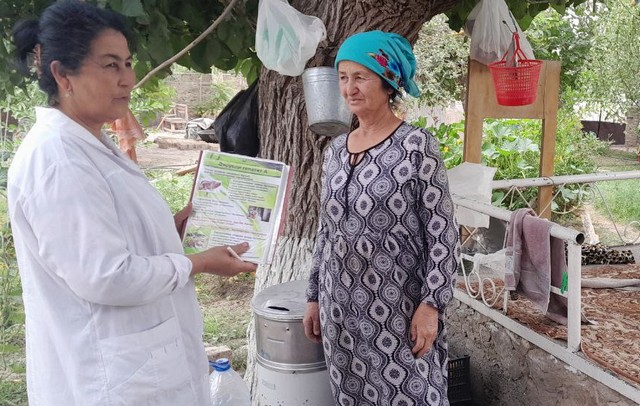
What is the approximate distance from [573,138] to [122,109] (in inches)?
342

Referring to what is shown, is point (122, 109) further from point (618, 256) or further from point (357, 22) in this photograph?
point (618, 256)

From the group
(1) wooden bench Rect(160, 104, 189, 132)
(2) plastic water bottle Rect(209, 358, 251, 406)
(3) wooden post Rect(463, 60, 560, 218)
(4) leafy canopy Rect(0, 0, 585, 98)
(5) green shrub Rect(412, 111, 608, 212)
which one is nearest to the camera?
(2) plastic water bottle Rect(209, 358, 251, 406)

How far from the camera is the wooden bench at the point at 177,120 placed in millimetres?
16859

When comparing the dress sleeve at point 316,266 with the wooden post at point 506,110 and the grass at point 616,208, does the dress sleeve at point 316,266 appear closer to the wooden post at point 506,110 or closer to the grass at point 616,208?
the wooden post at point 506,110

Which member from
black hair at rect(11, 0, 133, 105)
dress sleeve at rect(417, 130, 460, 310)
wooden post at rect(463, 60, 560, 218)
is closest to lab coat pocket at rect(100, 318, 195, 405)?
black hair at rect(11, 0, 133, 105)

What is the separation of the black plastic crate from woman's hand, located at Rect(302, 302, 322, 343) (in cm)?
118

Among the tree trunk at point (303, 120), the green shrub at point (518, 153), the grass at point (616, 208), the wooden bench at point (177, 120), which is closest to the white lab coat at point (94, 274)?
the tree trunk at point (303, 120)

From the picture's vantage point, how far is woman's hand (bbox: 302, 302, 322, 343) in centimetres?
228

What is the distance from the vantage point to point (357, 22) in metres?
2.76

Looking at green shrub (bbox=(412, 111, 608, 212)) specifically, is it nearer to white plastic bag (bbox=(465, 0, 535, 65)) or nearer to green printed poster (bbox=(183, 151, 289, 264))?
white plastic bag (bbox=(465, 0, 535, 65))

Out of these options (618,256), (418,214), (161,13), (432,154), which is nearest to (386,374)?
(418,214)

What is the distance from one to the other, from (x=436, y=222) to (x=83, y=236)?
1065 mm

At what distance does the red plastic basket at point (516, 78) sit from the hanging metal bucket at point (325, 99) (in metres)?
1.40

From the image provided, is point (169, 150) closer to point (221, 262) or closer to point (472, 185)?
point (472, 185)
